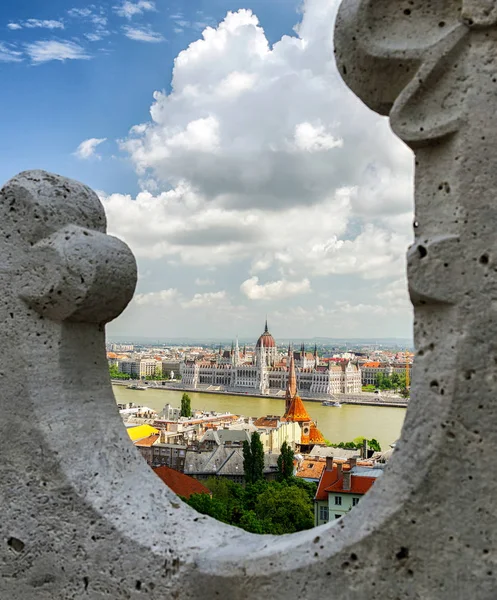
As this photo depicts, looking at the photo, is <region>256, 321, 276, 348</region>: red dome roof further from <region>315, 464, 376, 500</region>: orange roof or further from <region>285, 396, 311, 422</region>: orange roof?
<region>315, 464, 376, 500</region>: orange roof

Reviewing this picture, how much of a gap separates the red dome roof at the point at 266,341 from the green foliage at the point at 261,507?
4968 cm

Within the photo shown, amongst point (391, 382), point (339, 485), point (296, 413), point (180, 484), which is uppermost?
point (391, 382)

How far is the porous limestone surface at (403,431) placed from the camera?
1534mm

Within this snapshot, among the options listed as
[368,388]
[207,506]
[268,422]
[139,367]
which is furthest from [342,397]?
[207,506]

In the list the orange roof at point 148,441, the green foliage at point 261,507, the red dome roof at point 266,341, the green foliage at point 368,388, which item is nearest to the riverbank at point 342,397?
the green foliage at point 368,388

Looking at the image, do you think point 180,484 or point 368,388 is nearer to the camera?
point 180,484

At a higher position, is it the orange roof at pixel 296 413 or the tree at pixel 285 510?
the orange roof at pixel 296 413

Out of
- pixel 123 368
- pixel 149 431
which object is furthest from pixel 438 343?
pixel 123 368

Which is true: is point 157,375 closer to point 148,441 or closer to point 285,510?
point 148,441

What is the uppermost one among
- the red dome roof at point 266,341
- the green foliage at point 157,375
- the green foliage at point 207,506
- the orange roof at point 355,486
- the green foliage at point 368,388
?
the red dome roof at point 266,341

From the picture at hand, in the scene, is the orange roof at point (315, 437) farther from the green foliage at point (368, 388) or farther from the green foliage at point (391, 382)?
the green foliage at point (368, 388)

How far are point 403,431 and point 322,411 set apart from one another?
53639 mm

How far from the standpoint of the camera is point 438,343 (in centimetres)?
158

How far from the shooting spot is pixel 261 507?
17.3m
